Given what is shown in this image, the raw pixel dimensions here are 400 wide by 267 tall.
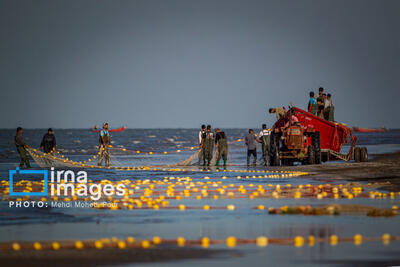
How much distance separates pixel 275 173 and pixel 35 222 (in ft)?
50.9

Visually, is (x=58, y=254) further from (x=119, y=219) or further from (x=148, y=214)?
(x=148, y=214)

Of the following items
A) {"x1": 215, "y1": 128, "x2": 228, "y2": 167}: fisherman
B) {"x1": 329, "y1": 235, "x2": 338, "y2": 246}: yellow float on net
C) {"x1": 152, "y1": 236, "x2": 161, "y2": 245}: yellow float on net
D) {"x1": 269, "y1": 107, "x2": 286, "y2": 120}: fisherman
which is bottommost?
{"x1": 152, "y1": 236, "x2": 161, "y2": 245}: yellow float on net

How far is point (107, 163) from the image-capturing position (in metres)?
33.8

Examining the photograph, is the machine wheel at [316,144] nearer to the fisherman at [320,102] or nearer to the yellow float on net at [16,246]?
the fisherman at [320,102]

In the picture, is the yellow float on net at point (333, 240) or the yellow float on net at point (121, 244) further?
the yellow float on net at point (333, 240)

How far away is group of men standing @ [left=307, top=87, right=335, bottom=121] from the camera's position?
30.8m

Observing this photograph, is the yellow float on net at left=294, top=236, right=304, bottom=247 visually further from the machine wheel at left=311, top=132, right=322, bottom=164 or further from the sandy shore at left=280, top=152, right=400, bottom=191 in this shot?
→ the machine wheel at left=311, top=132, right=322, bottom=164

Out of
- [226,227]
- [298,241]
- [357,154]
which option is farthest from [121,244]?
[357,154]

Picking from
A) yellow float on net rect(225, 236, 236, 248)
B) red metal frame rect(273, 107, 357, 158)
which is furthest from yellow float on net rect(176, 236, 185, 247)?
red metal frame rect(273, 107, 357, 158)

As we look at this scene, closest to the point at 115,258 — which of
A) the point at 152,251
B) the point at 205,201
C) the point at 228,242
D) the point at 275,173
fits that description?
the point at 152,251

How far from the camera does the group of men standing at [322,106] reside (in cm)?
3077

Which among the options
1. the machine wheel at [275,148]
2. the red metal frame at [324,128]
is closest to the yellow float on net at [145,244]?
the red metal frame at [324,128]

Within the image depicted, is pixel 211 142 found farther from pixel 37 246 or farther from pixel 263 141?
pixel 37 246

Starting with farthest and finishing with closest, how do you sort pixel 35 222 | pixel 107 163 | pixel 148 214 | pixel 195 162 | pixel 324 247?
pixel 195 162
pixel 107 163
pixel 148 214
pixel 35 222
pixel 324 247
